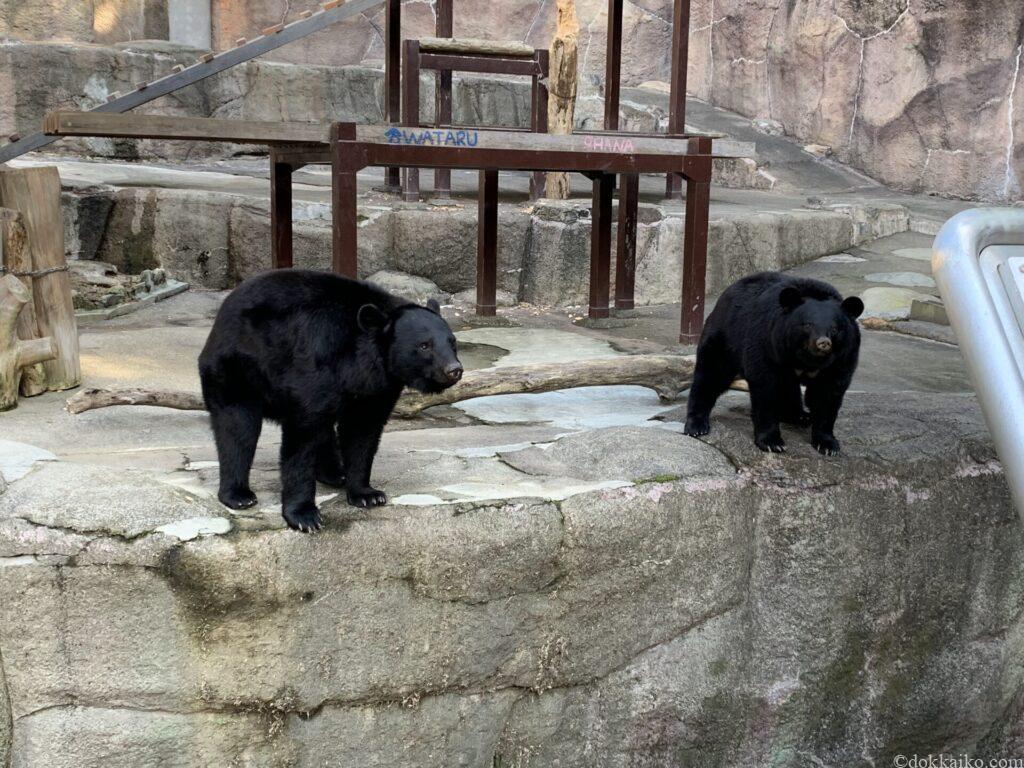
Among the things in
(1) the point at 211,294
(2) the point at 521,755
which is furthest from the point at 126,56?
(2) the point at 521,755

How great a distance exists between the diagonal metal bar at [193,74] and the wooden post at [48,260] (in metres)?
0.70

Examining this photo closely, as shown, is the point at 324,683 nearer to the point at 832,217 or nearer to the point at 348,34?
the point at 832,217

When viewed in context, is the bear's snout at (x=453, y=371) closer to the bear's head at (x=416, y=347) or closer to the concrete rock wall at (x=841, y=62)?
the bear's head at (x=416, y=347)

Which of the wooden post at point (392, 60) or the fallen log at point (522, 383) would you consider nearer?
the fallen log at point (522, 383)

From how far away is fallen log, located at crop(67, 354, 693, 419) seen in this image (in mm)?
4914

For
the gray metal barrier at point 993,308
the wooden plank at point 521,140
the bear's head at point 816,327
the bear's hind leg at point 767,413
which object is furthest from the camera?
the wooden plank at point 521,140

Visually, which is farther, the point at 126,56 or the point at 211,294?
the point at 126,56

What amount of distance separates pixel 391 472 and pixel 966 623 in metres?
2.55

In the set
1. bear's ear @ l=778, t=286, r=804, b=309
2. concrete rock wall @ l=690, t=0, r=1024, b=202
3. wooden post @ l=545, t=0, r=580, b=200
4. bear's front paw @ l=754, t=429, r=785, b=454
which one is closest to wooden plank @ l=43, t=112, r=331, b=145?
bear's ear @ l=778, t=286, r=804, b=309

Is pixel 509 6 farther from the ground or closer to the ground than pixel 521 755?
farther from the ground

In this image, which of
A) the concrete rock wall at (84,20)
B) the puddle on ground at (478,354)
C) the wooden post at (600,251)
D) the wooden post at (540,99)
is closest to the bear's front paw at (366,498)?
the puddle on ground at (478,354)

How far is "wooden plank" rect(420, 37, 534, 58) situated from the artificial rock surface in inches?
204

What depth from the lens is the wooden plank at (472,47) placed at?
30.3 feet

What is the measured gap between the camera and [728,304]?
473cm
